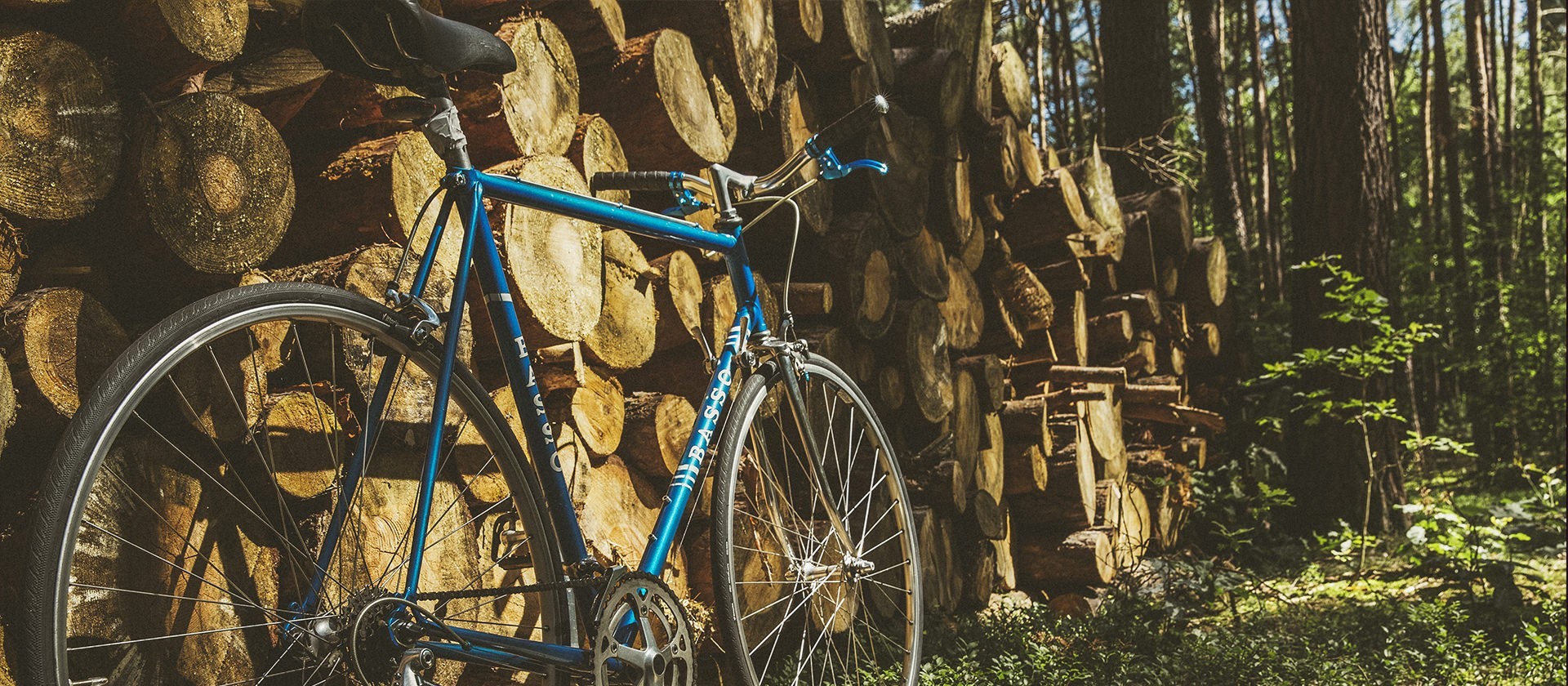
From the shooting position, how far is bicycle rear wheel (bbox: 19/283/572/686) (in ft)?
4.00

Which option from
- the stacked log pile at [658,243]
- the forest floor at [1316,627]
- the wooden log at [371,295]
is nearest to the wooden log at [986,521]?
the stacked log pile at [658,243]

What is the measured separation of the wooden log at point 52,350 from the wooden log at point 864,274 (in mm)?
2224

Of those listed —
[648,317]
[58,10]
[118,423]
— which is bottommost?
[118,423]

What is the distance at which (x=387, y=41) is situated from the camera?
4.92 ft

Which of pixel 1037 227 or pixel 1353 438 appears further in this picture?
pixel 1353 438

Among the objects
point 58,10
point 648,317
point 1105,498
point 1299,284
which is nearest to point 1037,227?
point 1105,498

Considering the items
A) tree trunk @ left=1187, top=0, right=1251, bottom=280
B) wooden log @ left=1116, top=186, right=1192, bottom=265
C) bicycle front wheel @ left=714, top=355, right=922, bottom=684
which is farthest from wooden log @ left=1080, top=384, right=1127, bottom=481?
tree trunk @ left=1187, top=0, right=1251, bottom=280

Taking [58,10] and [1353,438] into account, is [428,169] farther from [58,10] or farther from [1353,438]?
[1353,438]

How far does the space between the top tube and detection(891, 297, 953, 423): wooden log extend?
1452 mm

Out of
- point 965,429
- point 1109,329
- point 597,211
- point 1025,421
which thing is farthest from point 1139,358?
point 597,211

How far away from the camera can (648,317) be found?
8.20 feet

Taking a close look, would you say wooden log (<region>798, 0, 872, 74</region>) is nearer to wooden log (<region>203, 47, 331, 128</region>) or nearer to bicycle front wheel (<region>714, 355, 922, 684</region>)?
bicycle front wheel (<region>714, 355, 922, 684</region>)

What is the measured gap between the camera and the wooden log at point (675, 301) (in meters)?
2.53

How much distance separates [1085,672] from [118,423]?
8.66ft
